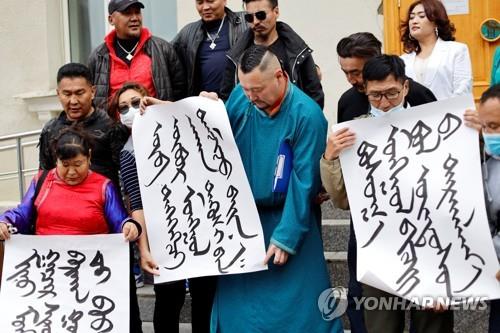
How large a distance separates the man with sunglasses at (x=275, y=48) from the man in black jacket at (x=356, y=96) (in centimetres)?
55

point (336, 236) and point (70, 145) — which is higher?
point (70, 145)

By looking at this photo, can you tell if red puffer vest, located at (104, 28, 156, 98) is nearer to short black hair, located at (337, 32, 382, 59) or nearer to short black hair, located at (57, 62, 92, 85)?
short black hair, located at (57, 62, 92, 85)

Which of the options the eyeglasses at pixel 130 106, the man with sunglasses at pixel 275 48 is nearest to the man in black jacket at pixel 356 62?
the man with sunglasses at pixel 275 48

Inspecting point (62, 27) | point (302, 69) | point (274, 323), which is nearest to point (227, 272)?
point (274, 323)

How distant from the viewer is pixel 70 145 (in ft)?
14.2

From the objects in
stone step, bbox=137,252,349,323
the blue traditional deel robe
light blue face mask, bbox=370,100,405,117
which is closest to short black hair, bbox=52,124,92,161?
the blue traditional deel robe

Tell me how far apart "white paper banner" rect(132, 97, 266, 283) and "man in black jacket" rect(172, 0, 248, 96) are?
1.19m

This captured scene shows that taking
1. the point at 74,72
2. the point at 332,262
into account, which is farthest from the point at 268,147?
the point at 332,262

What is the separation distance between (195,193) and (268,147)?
44 centimetres

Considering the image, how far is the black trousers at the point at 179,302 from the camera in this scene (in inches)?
187

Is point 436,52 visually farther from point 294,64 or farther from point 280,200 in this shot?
point 280,200

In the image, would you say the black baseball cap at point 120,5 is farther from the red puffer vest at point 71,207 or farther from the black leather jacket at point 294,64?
the red puffer vest at point 71,207

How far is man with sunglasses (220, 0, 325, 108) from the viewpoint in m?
5.04

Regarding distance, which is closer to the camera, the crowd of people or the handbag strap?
the crowd of people
